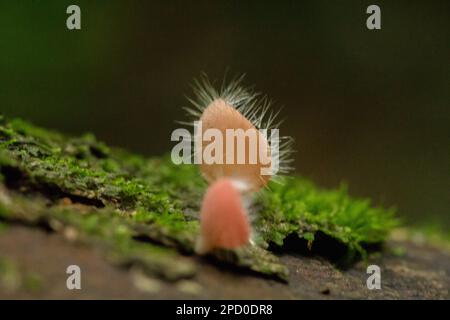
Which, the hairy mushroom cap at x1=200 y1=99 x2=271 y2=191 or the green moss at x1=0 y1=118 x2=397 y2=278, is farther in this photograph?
the hairy mushroom cap at x1=200 y1=99 x2=271 y2=191

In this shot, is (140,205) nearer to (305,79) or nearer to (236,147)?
(236,147)

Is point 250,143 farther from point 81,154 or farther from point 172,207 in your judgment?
point 81,154

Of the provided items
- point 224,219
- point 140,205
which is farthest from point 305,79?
point 224,219

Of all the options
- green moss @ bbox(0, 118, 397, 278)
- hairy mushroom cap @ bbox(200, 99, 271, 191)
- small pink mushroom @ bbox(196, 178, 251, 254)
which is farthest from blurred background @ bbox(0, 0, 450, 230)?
small pink mushroom @ bbox(196, 178, 251, 254)

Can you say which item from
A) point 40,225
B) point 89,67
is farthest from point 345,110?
point 40,225

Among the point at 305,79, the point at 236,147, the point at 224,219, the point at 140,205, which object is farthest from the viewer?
the point at 305,79

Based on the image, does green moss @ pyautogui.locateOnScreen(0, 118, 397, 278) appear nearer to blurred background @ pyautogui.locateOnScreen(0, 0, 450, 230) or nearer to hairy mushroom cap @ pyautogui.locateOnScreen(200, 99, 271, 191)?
hairy mushroom cap @ pyautogui.locateOnScreen(200, 99, 271, 191)
